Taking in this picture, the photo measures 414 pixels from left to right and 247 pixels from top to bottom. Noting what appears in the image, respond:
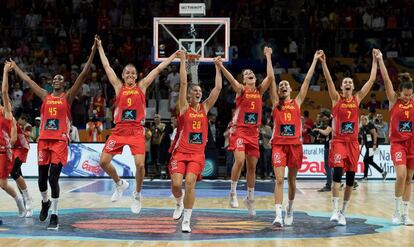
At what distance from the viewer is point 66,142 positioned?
11289mm

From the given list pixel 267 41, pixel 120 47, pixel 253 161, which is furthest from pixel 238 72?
pixel 253 161

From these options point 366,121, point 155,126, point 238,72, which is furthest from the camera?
point 238,72

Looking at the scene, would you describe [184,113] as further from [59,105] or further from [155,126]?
[155,126]

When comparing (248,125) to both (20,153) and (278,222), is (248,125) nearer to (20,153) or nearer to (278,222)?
(278,222)

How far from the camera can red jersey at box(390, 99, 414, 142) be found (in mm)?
11648

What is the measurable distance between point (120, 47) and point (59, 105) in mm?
17547

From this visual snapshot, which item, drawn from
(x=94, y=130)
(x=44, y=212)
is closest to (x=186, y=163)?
(x=44, y=212)

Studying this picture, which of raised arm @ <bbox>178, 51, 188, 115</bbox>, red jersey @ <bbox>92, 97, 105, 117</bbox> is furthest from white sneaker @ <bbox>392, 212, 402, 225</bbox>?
red jersey @ <bbox>92, 97, 105, 117</bbox>

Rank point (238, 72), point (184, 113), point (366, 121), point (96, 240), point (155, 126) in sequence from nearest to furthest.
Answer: point (96, 240) → point (184, 113) → point (366, 121) → point (155, 126) → point (238, 72)

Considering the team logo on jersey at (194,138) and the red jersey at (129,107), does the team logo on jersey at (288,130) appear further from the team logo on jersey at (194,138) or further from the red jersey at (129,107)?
the red jersey at (129,107)

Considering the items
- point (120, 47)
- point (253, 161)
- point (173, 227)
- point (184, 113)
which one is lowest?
point (173, 227)

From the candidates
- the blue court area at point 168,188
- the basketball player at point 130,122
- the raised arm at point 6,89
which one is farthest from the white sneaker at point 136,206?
the blue court area at point 168,188

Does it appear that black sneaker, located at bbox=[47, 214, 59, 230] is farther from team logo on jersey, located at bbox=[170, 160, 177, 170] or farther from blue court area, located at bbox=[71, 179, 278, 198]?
blue court area, located at bbox=[71, 179, 278, 198]

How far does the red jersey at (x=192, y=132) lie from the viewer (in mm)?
10773
